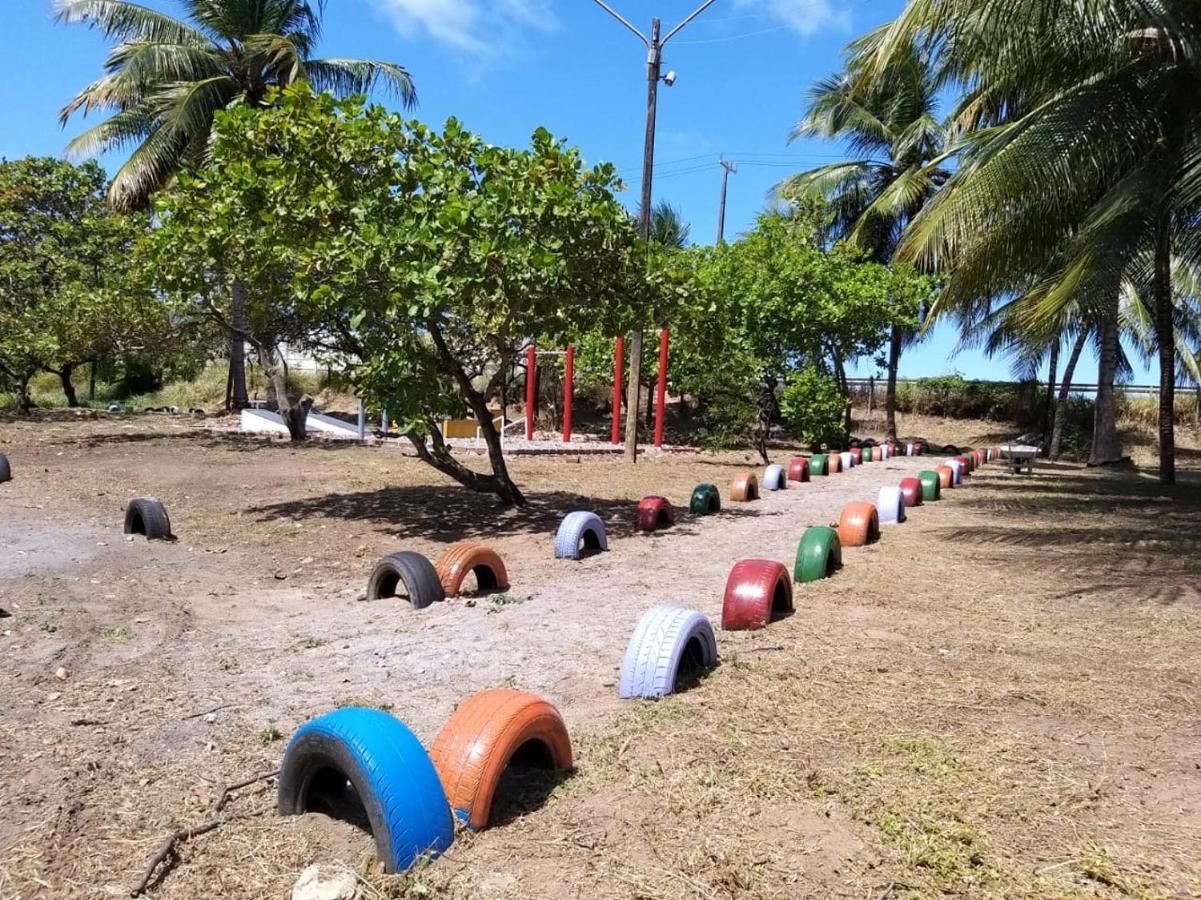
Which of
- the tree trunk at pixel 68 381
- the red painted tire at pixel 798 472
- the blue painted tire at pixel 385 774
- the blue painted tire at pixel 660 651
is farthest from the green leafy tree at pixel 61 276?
the blue painted tire at pixel 385 774

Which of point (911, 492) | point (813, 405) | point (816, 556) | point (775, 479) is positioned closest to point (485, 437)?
point (816, 556)

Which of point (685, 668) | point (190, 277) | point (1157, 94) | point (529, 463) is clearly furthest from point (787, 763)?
point (529, 463)

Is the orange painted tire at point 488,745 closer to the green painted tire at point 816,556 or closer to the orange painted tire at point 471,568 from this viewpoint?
the orange painted tire at point 471,568

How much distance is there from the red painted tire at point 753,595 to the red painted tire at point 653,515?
149 inches

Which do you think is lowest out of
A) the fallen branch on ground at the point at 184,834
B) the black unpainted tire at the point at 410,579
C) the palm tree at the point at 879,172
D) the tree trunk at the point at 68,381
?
the fallen branch on ground at the point at 184,834

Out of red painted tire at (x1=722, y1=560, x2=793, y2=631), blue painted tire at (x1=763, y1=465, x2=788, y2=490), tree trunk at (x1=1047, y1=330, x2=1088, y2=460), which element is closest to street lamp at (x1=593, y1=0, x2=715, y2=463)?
blue painted tire at (x1=763, y1=465, x2=788, y2=490)

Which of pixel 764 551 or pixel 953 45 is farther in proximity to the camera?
pixel 953 45

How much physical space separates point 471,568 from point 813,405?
50.5 feet

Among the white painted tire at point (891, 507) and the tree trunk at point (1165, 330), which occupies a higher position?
the tree trunk at point (1165, 330)

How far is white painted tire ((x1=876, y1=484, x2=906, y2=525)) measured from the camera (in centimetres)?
998

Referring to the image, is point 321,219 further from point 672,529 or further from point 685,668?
point 685,668

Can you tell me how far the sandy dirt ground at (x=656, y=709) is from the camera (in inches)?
107

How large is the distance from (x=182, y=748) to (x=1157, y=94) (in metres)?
11.2

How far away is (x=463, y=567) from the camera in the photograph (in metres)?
6.48
